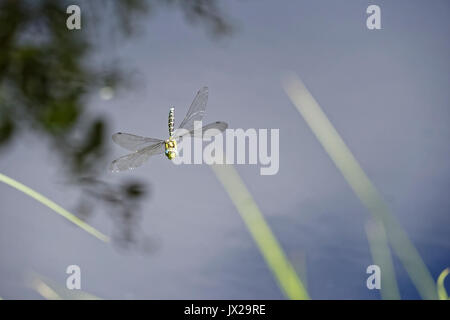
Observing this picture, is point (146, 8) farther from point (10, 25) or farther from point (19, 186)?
point (19, 186)

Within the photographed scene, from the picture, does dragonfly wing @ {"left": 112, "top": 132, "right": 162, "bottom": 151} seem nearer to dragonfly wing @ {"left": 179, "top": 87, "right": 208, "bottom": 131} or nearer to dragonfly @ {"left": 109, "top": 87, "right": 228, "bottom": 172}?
dragonfly @ {"left": 109, "top": 87, "right": 228, "bottom": 172}

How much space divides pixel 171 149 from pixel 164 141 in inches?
1.6

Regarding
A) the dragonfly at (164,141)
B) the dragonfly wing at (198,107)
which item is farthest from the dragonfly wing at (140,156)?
the dragonfly wing at (198,107)

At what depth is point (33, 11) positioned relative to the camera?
7.25 feet

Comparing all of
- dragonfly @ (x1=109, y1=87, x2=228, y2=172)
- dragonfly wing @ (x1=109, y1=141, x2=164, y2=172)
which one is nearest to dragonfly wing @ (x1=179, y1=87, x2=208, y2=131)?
dragonfly @ (x1=109, y1=87, x2=228, y2=172)

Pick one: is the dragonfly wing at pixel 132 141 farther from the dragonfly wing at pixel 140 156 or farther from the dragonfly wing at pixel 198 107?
the dragonfly wing at pixel 198 107

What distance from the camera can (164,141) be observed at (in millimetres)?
1680

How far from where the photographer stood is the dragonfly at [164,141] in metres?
1.66

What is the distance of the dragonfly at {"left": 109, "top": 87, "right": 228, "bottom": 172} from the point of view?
166cm

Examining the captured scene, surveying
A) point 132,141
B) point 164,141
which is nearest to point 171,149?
point 164,141

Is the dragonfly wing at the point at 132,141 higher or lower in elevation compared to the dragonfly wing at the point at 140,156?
higher

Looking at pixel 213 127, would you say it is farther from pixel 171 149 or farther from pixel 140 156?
pixel 140 156
